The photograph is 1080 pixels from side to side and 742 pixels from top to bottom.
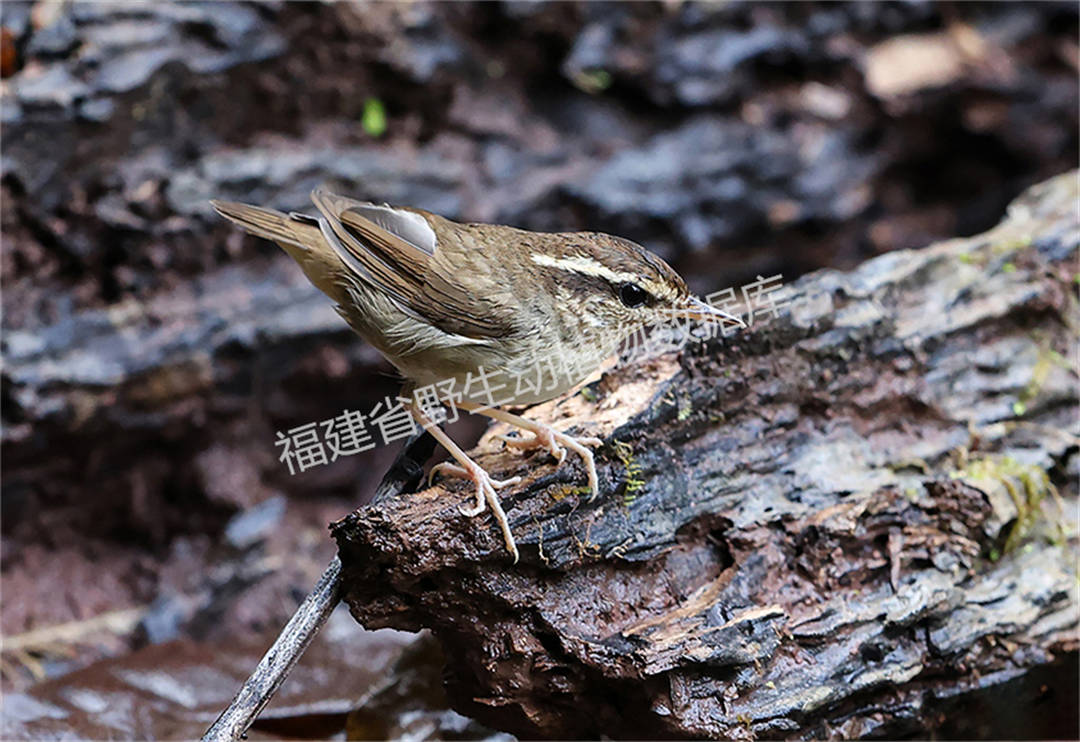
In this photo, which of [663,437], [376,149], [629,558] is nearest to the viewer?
[629,558]

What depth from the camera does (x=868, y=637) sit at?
3834 mm

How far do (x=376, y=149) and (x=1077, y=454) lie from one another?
182 inches

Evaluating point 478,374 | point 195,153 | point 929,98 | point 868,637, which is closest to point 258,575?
point 195,153

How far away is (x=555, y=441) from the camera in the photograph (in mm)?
3783

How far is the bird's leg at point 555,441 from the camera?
Answer: 3730 millimetres

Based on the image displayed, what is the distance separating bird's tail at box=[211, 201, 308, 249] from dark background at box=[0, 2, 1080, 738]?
1.91 metres

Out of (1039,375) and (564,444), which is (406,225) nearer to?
(564,444)

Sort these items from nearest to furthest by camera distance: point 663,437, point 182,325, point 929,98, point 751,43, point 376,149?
point 663,437
point 182,325
point 376,149
point 751,43
point 929,98

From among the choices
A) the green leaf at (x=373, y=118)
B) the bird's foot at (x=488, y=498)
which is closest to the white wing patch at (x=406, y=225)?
the bird's foot at (x=488, y=498)

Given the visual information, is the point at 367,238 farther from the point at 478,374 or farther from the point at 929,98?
the point at 929,98

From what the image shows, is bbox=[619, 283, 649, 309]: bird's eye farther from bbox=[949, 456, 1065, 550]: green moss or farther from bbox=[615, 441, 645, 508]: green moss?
bbox=[949, 456, 1065, 550]: green moss

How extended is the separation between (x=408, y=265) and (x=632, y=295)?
34.0 inches

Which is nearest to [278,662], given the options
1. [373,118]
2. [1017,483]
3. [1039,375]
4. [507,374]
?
[507,374]

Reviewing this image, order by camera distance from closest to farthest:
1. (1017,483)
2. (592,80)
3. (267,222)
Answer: (267,222) → (1017,483) → (592,80)
